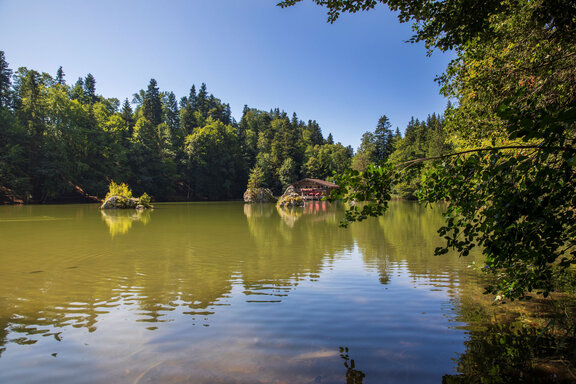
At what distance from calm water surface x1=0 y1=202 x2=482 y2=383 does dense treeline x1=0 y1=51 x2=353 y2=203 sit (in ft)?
152

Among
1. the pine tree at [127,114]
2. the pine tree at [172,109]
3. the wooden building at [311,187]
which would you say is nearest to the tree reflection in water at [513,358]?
the wooden building at [311,187]

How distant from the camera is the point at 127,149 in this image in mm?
61094

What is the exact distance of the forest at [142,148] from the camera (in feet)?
156

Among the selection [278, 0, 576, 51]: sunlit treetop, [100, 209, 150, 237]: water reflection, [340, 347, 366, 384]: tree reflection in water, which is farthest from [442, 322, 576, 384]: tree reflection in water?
[100, 209, 150, 237]: water reflection

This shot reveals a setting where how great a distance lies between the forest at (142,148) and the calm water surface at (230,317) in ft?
102

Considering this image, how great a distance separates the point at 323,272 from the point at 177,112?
9165 centimetres

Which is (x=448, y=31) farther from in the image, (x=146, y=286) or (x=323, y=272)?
(x=146, y=286)

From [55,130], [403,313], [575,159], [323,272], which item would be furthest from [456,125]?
[55,130]

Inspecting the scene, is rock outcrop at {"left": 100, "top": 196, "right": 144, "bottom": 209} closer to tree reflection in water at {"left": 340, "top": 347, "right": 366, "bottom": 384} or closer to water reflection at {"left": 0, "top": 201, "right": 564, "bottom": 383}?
water reflection at {"left": 0, "top": 201, "right": 564, "bottom": 383}

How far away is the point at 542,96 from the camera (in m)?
5.54

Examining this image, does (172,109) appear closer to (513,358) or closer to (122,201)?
(122,201)

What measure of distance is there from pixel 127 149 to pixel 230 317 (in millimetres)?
64275

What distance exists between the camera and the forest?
156ft

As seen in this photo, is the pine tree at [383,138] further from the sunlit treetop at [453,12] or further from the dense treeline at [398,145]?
the sunlit treetop at [453,12]
